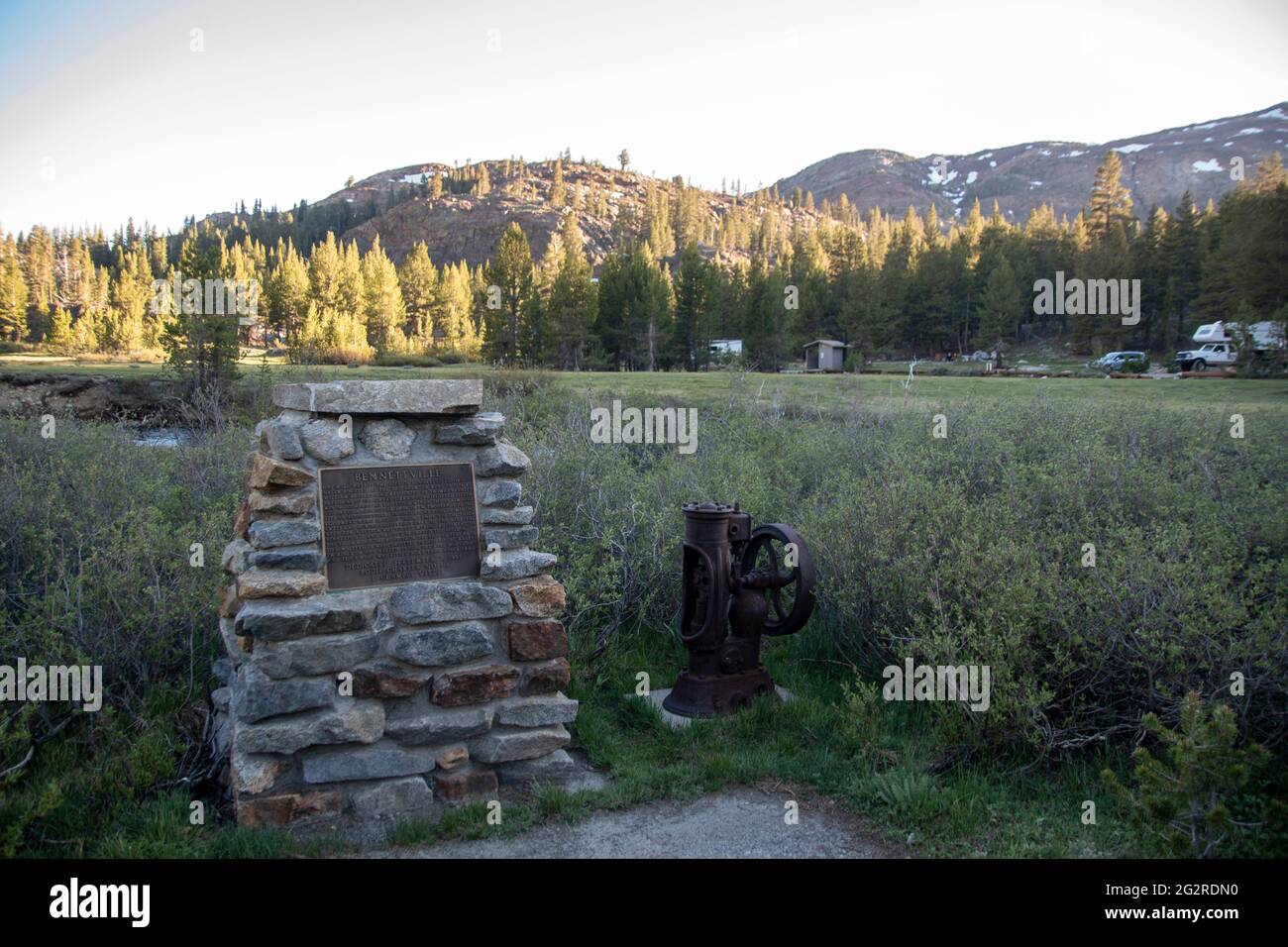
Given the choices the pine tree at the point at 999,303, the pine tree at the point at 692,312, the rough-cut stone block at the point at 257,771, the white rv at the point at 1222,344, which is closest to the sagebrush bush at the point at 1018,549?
the rough-cut stone block at the point at 257,771

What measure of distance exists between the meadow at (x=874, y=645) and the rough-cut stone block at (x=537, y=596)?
101cm

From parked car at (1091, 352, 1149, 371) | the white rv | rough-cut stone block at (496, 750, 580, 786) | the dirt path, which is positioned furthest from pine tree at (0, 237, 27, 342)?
the white rv

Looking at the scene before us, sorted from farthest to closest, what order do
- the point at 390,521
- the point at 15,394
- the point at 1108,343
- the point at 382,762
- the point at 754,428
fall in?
the point at 1108,343
the point at 15,394
the point at 754,428
the point at 390,521
the point at 382,762

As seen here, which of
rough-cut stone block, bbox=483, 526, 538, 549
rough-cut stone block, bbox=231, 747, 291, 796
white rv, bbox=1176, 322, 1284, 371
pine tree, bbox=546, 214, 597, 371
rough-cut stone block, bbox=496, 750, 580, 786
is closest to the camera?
rough-cut stone block, bbox=231, 747, 291, 796

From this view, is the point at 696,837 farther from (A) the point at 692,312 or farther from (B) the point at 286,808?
(A) the point at 692,312

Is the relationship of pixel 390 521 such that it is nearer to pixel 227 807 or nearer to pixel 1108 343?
pixel 227 807

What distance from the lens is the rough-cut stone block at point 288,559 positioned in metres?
4.39

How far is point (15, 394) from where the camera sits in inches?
952

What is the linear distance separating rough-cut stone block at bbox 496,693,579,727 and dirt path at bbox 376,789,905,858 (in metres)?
0.58

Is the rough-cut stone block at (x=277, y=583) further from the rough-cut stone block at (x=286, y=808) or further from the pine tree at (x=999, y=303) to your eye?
the pine tree at (x=999, y=303)

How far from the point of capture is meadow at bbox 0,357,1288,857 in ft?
13.7

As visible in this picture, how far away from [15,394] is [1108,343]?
61584mm

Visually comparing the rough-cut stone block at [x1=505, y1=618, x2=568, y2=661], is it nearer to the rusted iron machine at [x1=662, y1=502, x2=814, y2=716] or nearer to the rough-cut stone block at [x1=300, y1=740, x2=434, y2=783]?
the rough-cut stone block at [x1=300, y1=740, x2=434, y2=783]
